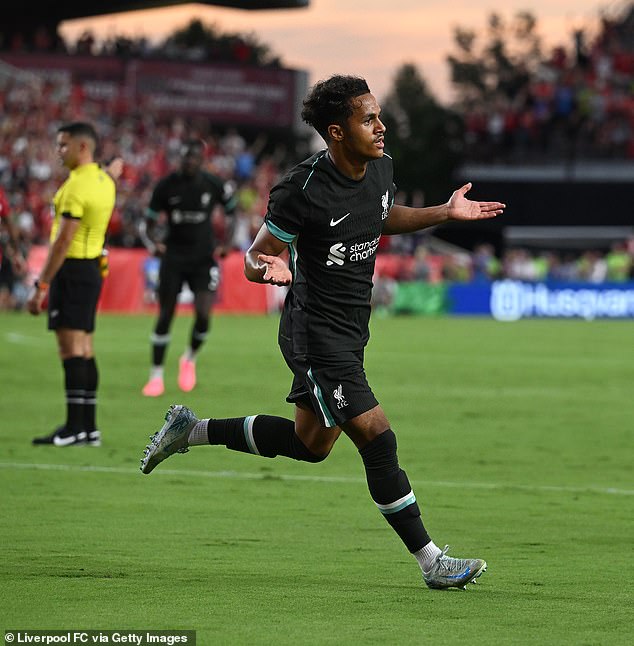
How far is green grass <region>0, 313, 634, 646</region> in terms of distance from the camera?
19.4 ft

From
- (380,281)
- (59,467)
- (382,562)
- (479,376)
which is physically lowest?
(380,281)

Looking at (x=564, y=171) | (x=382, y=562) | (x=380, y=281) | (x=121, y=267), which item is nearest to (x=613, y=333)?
(x=380, y=281)

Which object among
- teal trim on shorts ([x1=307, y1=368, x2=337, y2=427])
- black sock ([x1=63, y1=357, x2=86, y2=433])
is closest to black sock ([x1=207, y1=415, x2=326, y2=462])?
teal trim on shorts ([x1=307, y1=368, x2=337, y2=427])

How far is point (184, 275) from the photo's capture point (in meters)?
16.1

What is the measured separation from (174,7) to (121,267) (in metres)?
24.0

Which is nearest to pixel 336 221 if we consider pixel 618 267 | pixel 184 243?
pixel 184 243

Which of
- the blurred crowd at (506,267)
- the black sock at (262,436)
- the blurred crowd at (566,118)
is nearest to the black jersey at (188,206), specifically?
the black sock at (262,436)

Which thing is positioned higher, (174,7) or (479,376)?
(174,7)

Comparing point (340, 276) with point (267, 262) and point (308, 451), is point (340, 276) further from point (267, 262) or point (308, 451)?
point (308, 451)

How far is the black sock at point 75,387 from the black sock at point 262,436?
4109 mm

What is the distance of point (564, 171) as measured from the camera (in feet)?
157

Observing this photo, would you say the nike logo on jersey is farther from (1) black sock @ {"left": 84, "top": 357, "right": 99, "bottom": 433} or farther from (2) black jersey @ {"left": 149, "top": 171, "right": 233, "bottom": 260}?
(2) black jersey @ {"left": 149, "top": 171, "right": 233, "bottom": 260}

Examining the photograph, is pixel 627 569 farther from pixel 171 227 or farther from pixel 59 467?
pixel 171 227

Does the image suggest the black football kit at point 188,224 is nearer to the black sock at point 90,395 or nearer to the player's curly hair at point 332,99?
the black sock at point 90,395
